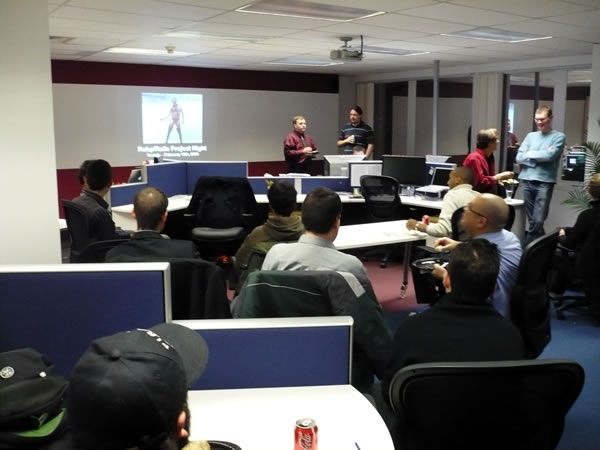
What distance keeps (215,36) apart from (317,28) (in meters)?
1.23

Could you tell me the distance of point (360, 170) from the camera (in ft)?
22.7

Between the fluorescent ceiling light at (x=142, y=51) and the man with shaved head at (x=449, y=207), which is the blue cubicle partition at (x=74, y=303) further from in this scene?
the fluorescent ceiling light at (x=142, y=51)

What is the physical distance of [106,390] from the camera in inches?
38.7

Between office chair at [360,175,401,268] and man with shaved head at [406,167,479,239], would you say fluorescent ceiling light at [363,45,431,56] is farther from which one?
man with shaved head at [406,167,479,239]

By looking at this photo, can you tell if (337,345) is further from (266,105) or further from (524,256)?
(266,105)

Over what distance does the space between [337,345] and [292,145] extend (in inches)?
248

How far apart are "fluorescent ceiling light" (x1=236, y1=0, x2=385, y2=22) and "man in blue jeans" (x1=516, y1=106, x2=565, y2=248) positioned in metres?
2.57

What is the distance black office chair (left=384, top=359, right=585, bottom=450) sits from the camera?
4.61 ft

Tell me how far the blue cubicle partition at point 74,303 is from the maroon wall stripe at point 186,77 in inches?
304

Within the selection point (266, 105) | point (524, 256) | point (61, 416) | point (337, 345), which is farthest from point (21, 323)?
point (266, 105)

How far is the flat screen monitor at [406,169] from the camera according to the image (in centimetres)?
677

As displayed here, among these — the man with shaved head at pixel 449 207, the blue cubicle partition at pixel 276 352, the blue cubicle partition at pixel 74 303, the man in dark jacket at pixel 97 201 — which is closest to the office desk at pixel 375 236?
the man with shaved head at pixel 449 207

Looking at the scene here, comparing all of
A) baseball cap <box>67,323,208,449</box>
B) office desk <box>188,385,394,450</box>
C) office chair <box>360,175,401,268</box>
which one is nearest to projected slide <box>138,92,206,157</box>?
office chair <box>360,175,401,268</box>

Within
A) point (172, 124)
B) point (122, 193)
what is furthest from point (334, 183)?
point (172, 124)
